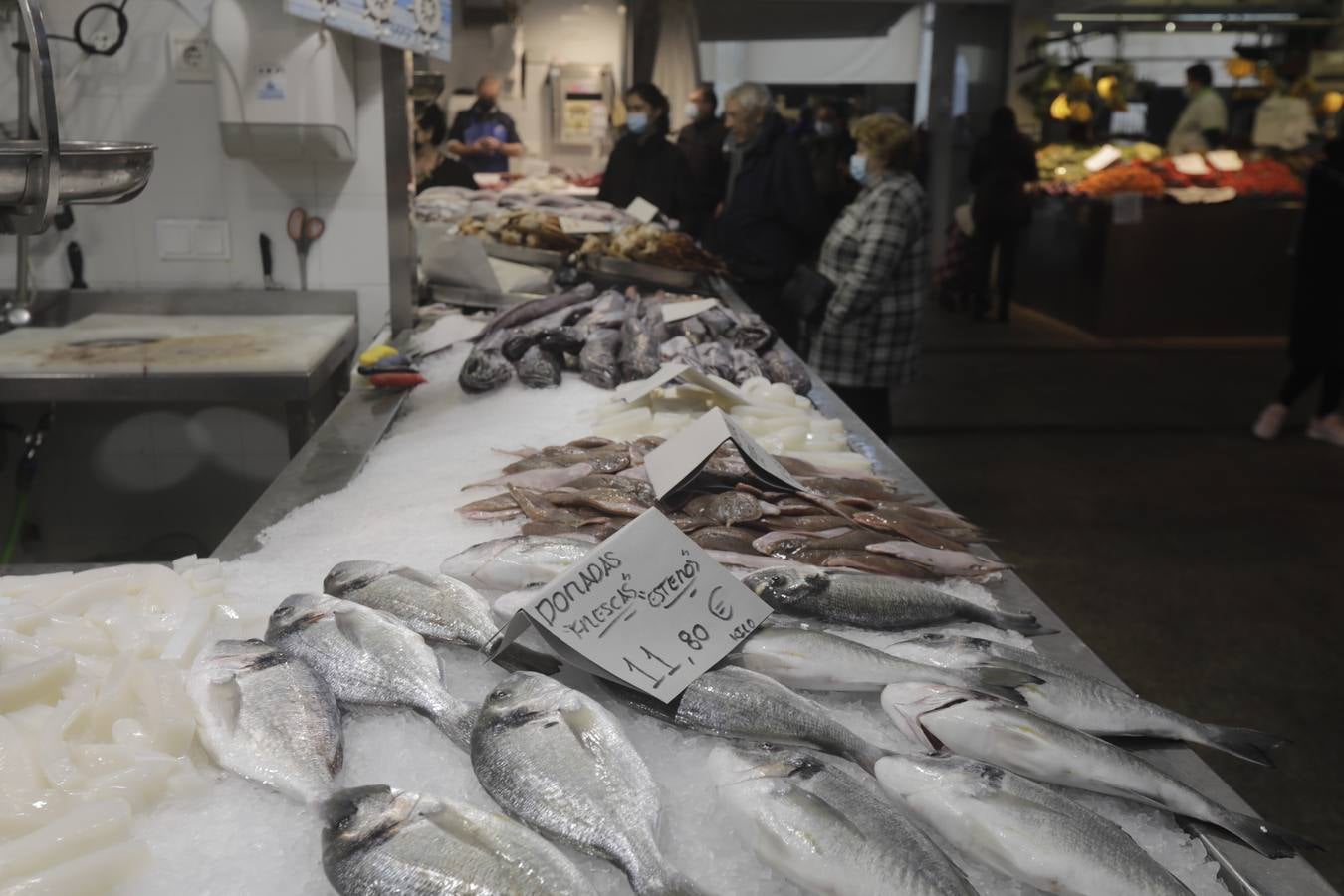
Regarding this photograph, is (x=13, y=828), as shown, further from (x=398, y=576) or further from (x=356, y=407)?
(x=356, y=407)

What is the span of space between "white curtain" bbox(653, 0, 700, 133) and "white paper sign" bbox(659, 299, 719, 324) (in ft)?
28.9

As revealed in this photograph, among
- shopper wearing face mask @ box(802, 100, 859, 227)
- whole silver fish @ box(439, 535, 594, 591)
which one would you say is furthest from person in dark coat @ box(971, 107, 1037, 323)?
whole silver fish @ box(439, 535, 594, 591)

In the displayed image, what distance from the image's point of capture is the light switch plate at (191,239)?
157 inches

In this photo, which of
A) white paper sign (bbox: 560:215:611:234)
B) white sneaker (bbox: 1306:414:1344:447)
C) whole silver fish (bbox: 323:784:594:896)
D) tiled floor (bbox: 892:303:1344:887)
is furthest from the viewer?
white sneaker (bbox: 1306:414:1344:447)

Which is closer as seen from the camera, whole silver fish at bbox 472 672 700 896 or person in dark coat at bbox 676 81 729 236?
whole silver fish at bbox 472 672 700 896

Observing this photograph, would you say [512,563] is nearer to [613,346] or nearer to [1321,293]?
[613,346]

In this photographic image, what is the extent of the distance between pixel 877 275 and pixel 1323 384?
3844 mm

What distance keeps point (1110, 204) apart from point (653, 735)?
33.4 ft

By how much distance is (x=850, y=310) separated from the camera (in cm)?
543

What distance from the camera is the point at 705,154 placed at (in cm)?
872

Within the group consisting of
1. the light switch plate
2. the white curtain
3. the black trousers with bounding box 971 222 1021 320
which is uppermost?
the white curtain

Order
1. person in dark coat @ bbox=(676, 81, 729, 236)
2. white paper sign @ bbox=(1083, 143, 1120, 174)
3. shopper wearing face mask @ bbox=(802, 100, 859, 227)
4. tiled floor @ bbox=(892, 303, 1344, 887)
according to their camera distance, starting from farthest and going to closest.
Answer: white paper sign @ bbox=(1083, 143, 1120, 174) < shopper wearing face mask @ bbox=(802, 100, 859, 227) < person in dark coat @ bbox=(676, 81, 729, 236) < tiled floor @ bbox=(892, 303, 1344, 887)

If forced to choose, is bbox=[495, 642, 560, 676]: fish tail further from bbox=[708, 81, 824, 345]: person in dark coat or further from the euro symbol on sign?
bbox=[708, 81, 824, 345]: person in dark coat

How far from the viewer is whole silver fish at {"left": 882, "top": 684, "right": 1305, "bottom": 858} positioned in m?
1.23
